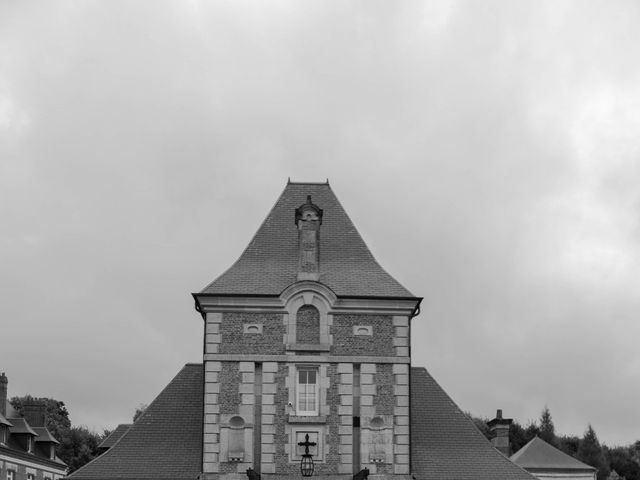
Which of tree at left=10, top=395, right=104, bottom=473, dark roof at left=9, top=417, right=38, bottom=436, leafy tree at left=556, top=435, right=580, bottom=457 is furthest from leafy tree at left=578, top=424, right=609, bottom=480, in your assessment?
dark roof at left=9, top=417, right=38, bottom=436

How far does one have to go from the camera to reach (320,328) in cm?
3638

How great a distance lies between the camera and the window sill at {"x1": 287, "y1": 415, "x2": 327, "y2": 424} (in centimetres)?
3559

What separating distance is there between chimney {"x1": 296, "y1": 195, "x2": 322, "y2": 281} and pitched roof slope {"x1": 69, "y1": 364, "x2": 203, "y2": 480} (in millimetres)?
5828

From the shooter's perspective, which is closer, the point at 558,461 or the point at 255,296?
the point at 255,296

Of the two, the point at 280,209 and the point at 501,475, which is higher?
the point at 280,209

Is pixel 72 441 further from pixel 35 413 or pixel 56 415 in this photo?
pixel 35 413

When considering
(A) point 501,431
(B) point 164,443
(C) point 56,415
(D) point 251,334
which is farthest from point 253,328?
(C) point 56,415

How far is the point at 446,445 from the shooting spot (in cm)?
3791

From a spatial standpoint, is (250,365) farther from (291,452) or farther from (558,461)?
(558,461)

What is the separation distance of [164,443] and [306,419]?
204 inches

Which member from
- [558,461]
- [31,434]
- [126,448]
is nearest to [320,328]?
[126,448]

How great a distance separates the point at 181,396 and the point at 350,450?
6859 millimetres

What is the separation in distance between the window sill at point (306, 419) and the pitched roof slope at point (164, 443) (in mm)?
3433

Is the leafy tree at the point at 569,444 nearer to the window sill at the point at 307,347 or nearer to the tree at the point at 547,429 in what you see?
the tree at the point at 547,429
